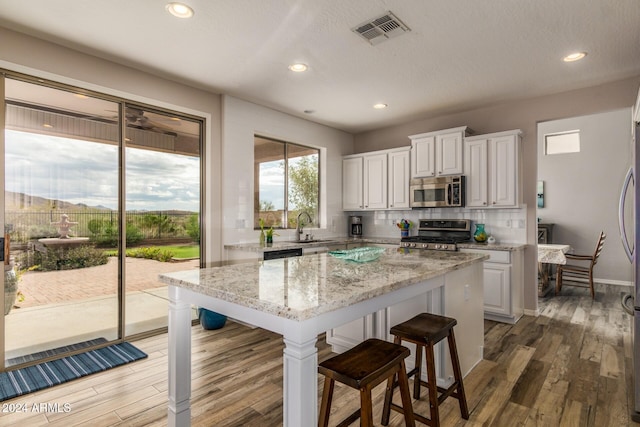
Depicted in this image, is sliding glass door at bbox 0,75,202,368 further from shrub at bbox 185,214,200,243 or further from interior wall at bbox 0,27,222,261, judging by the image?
interior wall at bbox 0,27,222,261

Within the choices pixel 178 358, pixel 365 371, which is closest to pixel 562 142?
pixel 365 371

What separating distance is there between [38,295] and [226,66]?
2.57 m

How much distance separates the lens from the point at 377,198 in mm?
5383

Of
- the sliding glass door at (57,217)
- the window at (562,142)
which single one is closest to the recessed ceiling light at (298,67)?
the sliding glass door at (57,217)

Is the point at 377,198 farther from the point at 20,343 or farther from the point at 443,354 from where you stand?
the point at 20,343

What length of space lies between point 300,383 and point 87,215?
112 inches

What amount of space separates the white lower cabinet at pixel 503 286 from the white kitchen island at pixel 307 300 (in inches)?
52.6

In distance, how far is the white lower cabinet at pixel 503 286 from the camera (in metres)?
3.88

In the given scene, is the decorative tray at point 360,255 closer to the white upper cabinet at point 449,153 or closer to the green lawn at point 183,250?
the green lawn at point 183,250

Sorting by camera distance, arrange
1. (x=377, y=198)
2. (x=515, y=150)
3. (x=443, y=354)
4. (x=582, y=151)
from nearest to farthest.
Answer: (x=443, y=354), (x=515, y=150), (x=377, y=198), (x=582, y=151)

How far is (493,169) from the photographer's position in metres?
4.21

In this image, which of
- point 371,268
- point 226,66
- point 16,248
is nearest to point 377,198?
point 226,66

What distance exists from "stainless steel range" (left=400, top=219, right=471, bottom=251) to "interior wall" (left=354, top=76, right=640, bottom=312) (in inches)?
30.3

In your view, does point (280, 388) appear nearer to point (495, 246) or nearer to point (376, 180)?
point (495, 246)
